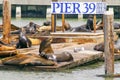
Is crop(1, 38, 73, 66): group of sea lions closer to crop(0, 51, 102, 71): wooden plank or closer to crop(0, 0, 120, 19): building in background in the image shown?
crop(0, 51, 102, 71): wooden plank

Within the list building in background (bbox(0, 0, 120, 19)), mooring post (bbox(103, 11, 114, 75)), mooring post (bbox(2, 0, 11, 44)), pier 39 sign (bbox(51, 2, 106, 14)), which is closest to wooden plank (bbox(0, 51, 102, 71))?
mooring post (bbox(103, 11, 114, 75))

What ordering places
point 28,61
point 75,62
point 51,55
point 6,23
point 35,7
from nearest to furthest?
1. point 28,61
2. point 51,55
3. point 75,62
4. point 6,23
5. point 35,7

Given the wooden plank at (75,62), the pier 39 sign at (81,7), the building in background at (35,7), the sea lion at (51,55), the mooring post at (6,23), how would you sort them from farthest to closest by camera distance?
the building in background at (35,7) < the pier 39 sign at (81,7) < the mooring post at (6,23) < the sea lion at (51,55) < the wooden plank at (75,62)

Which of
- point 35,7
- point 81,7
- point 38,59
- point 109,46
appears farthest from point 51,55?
point 35,7

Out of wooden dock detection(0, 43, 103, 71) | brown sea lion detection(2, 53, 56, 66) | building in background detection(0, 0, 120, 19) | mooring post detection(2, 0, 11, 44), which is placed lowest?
building in background detection(0, 0, 120, 19)

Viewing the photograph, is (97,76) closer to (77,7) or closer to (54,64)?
(54,64)

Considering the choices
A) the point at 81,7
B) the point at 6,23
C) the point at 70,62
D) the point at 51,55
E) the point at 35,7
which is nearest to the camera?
the point at 51,55

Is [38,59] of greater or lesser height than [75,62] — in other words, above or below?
above

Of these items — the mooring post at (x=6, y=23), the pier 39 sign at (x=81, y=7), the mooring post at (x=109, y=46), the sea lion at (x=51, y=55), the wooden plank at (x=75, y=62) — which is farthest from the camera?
the pier 39 sign at (x=81, y=7)

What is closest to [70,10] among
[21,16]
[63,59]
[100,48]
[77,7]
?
[77,7]

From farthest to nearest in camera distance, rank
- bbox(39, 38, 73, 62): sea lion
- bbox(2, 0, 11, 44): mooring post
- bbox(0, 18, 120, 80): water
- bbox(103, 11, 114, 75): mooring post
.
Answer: bbox(2, 0, 11, 44): mooring post
bbox(39, 38, 73, 62): sea lion
bbox(103, 11, 114, 75): mooring post
bbox(0, 18, 120, 80): water

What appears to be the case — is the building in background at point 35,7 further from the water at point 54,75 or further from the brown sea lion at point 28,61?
the brown sea lion at point 28,61

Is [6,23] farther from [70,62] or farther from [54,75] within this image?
[54,75]

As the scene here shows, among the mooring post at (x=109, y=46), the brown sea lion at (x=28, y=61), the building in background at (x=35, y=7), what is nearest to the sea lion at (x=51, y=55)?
the brown sea lion at (x=28, y=61)
